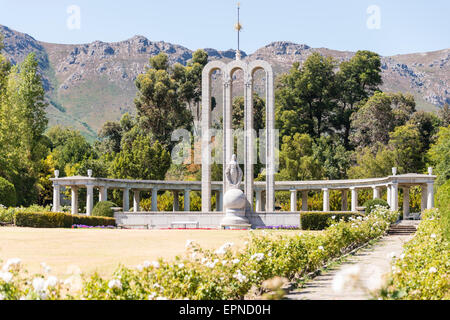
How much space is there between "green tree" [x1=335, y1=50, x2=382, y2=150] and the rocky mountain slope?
248 feet

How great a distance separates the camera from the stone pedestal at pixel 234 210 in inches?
1237

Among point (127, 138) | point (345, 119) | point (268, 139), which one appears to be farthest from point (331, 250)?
point (345, 119)

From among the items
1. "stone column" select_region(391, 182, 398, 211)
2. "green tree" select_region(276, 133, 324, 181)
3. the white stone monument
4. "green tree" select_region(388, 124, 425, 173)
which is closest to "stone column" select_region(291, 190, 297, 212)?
"green tree" select_region(276, 133, 324, 181)

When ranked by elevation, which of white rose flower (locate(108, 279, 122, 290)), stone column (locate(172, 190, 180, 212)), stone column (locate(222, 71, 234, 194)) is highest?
stone column (locate(222, 71, 234, 194))

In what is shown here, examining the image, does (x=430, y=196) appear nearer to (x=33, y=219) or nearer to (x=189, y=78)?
(x=33, y=219)

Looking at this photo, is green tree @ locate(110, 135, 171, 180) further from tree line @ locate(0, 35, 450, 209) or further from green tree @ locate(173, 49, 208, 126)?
green tree @ locate(173, 49, 208, 126)

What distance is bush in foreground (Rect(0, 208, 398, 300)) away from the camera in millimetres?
6007

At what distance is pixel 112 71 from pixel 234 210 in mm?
134218

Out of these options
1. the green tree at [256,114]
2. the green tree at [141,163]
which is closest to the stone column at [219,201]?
the green tree at [141,163]

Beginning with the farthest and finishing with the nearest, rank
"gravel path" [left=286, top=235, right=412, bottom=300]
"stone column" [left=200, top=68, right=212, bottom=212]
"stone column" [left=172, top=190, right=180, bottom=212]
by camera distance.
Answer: "stone column" [left=172, top=190, right=180, bottom=212] → "stone column" [left=200, top=68, right=212, bottom=212] → "gravel path" [left=286, top=235, right=412, bottom=300]

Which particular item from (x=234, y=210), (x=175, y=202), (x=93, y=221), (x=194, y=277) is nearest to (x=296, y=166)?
(x=175, y=202)

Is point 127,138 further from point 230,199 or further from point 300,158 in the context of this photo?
point 230,199

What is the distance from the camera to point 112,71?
525 feet
